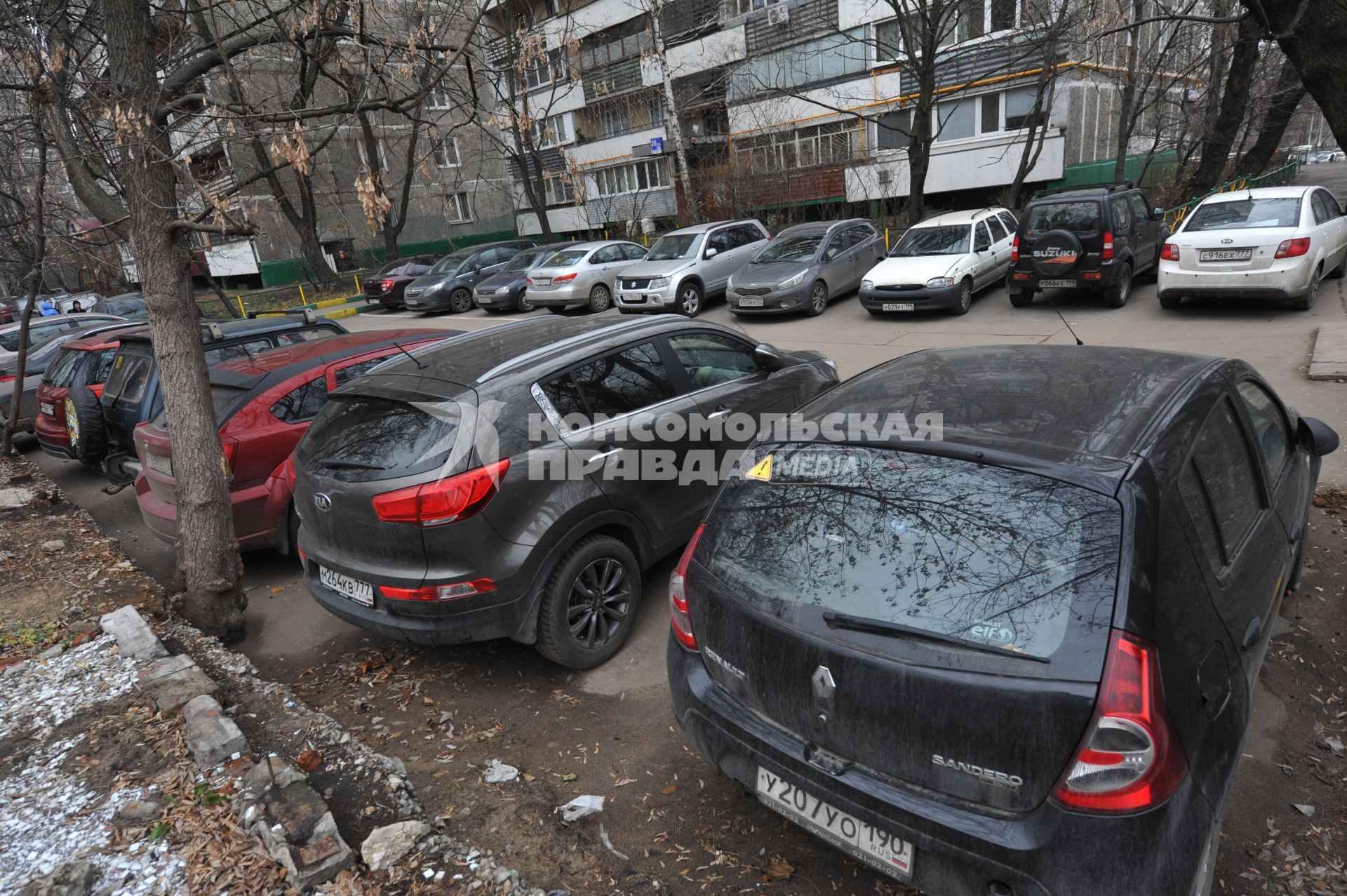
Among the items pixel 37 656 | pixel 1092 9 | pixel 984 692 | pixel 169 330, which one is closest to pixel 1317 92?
pixel 984 692

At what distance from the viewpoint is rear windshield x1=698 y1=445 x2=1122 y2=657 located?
198 cm

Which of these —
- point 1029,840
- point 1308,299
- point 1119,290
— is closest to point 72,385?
point 1029,840

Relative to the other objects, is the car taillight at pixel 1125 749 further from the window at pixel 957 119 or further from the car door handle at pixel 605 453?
the window at pixel 957 119

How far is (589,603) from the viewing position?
4.04m

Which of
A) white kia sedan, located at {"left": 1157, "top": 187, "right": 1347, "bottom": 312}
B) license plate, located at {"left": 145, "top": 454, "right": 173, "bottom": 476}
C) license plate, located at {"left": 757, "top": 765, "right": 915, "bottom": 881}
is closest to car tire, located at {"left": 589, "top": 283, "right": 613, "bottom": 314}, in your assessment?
white kia sedan, located at {"left": 1157, "top": 187, "right": 1347, "bottom": 312}

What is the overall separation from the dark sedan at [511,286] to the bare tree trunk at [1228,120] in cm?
1546

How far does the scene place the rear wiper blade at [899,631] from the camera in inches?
76.4

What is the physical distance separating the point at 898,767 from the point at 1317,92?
4.72 metres

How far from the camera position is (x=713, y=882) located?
2639 millimetres

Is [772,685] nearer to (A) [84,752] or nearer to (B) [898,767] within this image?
(B) [898,767]

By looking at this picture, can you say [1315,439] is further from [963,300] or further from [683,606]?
[963,300]

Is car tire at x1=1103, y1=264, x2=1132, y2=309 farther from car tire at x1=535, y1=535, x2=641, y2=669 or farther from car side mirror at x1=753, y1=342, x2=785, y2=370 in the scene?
car tire at x1=535, y1=535, x2=641, y2=669

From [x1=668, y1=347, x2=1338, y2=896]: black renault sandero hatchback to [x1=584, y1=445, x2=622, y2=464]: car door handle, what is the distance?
1.26 m

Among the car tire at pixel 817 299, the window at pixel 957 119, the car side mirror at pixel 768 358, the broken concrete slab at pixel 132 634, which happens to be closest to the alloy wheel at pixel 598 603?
the car side mirror at pixel 768 358
